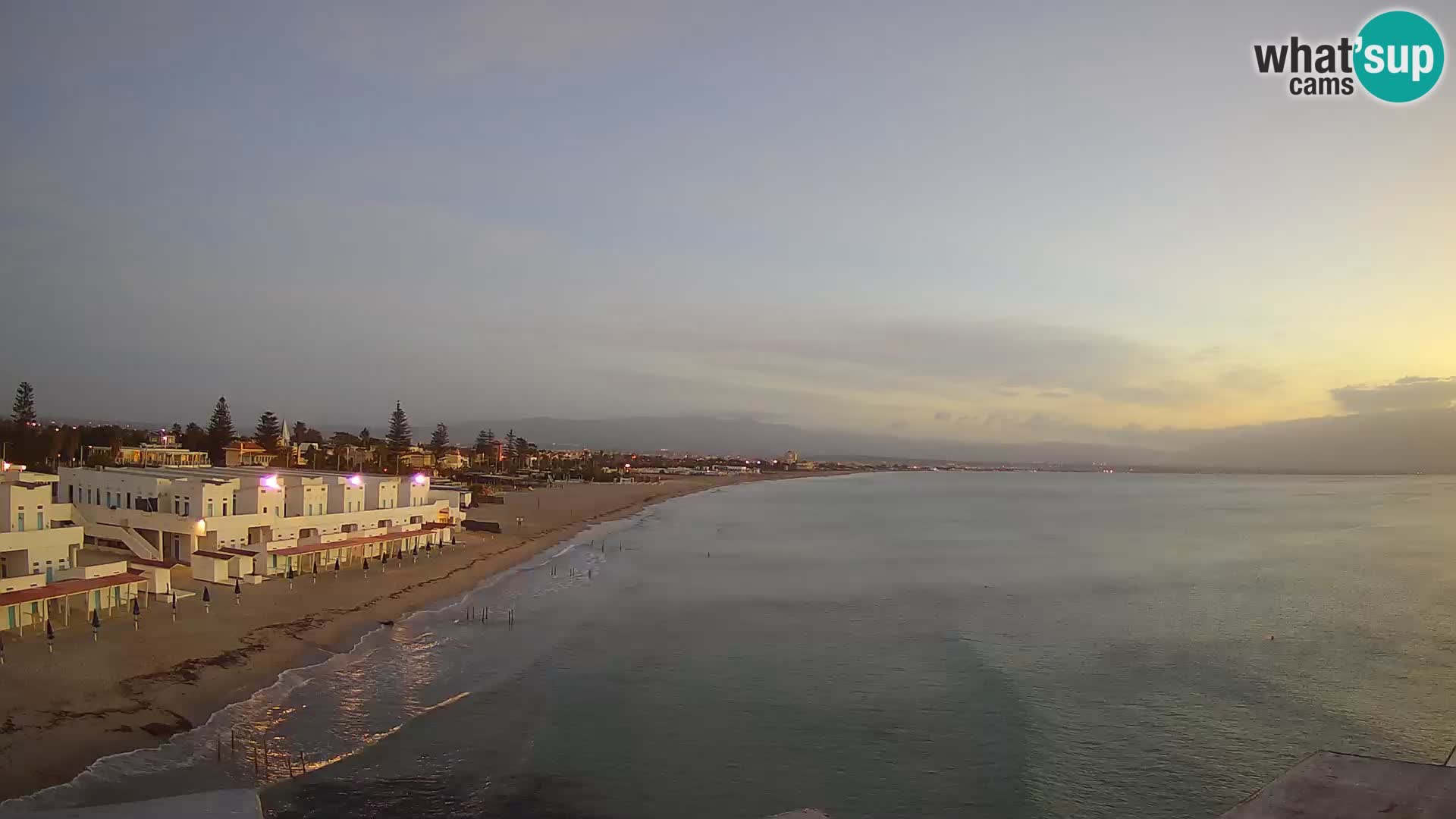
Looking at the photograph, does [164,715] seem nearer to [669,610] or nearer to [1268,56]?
[669,610]

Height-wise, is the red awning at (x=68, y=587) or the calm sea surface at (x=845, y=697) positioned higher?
the red awning at (x=68, y=587)

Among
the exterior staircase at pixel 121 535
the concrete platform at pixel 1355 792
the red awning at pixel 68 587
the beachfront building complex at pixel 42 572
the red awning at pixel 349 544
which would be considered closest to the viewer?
the concrete platform at pixel 1355 792

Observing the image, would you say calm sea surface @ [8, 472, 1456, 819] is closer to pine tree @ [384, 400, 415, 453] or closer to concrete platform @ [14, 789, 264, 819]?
concrete platform @ [14, 789, 264, 819]

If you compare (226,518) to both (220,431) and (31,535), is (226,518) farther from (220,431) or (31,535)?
(220,431)

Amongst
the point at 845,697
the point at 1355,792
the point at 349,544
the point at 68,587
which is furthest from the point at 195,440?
the point at 1355,792

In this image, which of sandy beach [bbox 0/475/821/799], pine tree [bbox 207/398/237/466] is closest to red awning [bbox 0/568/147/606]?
sandy beach [bbox 0/475/821/799]

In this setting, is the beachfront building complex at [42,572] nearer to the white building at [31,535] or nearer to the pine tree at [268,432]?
the white building at [31,535]

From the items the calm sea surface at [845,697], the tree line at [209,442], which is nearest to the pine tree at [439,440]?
the tree line at [209,442]
